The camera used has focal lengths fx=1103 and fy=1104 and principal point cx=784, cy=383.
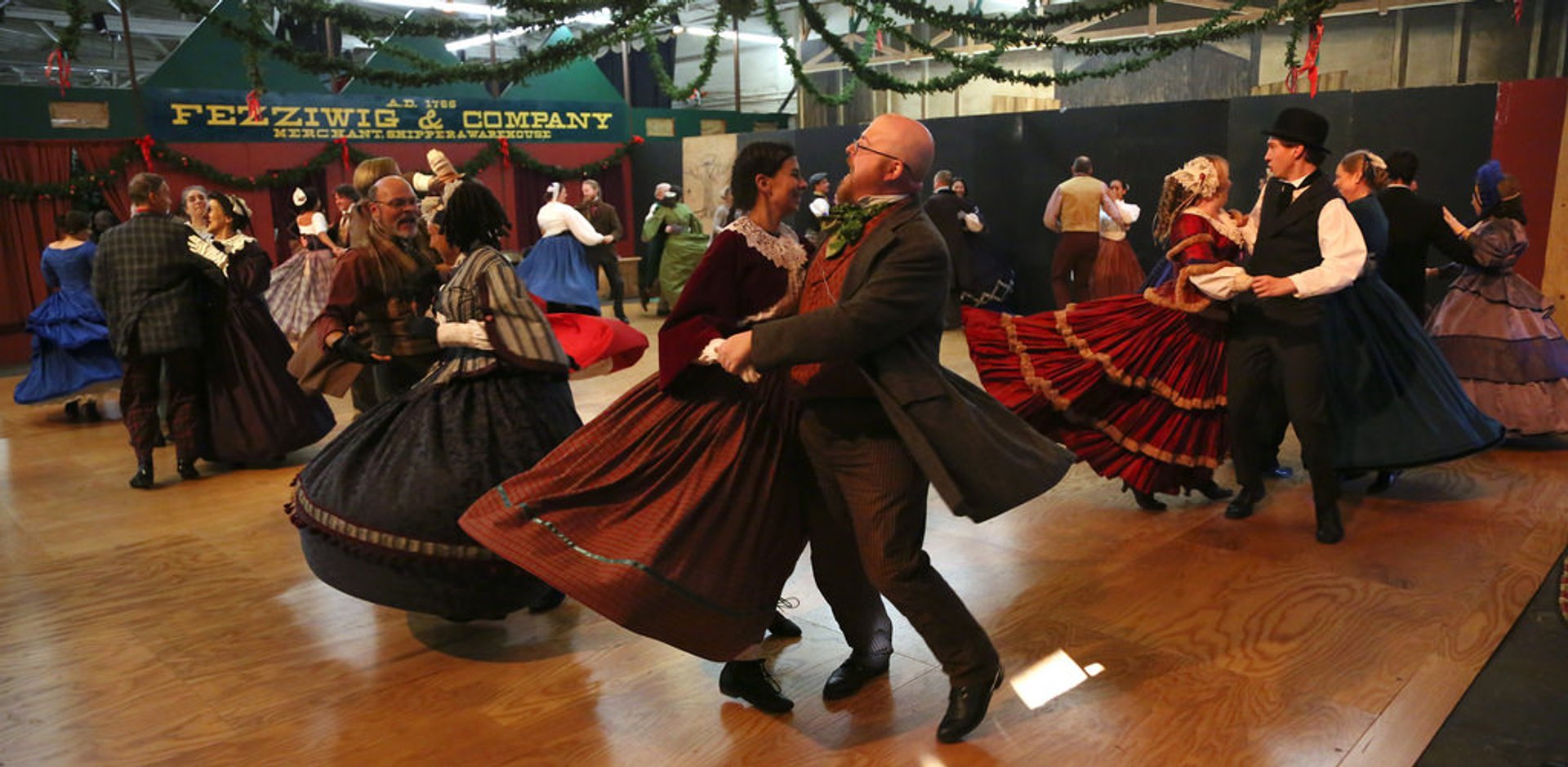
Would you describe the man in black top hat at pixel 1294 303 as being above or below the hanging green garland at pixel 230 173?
below

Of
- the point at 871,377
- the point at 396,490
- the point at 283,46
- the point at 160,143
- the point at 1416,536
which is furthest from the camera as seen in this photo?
the point at 160,143

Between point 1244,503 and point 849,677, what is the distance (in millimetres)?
2200

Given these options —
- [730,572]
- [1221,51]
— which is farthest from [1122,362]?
[1221,51]

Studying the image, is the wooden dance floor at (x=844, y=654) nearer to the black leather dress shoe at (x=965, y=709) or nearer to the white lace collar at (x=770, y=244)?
the black leather dress shoe at (x=965, y=709)

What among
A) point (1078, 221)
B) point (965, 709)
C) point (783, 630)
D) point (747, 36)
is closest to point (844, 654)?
point (783, 630)

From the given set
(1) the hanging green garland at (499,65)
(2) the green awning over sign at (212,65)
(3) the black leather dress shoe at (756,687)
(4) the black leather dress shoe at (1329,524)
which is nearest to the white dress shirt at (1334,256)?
(4) the black leather dress shoe at (1329,524)

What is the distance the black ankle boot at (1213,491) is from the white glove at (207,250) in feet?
14.7

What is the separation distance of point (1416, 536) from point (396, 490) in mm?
3573

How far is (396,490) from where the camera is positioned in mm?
3006

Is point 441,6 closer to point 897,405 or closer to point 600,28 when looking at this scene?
point 600,28

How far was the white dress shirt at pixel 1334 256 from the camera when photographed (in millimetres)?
3625

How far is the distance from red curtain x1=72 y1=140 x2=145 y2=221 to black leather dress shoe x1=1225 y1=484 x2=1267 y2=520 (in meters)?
9.10

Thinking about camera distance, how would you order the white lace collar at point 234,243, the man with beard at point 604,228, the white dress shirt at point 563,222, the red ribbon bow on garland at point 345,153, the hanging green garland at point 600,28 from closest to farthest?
1. the white lace collar at point 234,243
2. the hanging green garland at point 600,28
3. the white dress shirt at point 563,222
4. the man with beard at point 604,228
5. the red ribbon bow on garland at point 345,153

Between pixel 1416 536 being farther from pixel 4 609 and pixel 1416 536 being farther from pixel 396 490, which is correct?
pixel 4 609
